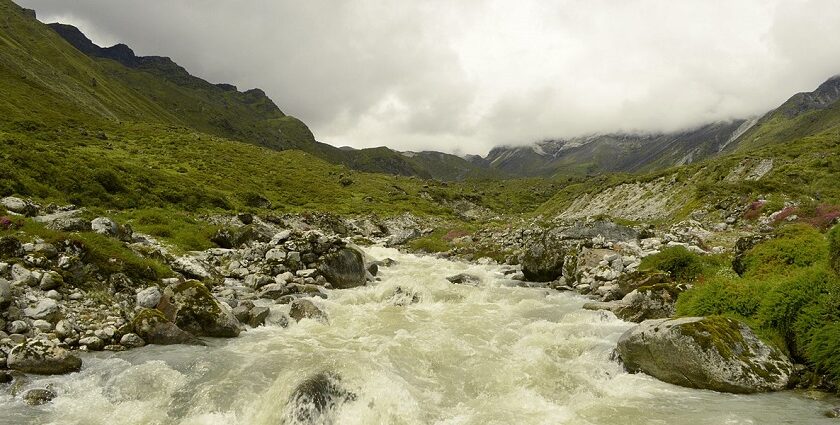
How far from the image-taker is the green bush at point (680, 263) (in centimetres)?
1936

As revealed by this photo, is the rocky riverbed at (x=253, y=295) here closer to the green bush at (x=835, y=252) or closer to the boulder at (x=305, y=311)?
the boulder at (x=305, y=311)

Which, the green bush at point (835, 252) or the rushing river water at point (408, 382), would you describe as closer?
the rushing river water at point (408, 382)

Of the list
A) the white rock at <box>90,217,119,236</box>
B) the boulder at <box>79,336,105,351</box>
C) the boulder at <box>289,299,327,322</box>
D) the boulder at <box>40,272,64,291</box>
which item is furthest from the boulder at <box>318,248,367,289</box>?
the boulder at <box>79,336,105,351</box>

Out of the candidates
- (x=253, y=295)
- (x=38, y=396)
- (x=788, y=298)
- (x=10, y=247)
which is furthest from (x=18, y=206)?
(x=788, y=298)

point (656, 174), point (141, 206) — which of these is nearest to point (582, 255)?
point (141, 206)

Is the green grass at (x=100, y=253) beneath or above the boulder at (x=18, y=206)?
beneath

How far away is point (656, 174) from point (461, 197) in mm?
80307

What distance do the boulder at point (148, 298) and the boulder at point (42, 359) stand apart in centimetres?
369

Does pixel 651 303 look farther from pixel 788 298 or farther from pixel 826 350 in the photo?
pixel 826 350

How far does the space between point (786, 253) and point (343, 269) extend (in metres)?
19.3

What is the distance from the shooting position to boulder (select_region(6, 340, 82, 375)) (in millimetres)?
10125

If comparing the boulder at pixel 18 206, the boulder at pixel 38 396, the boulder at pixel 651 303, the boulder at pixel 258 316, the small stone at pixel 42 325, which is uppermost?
the boulder at pixel 18 206

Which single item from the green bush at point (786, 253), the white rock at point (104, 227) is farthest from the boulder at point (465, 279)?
the white rock at point (104, 227)

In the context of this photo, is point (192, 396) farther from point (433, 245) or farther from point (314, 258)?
point (433, 245)
